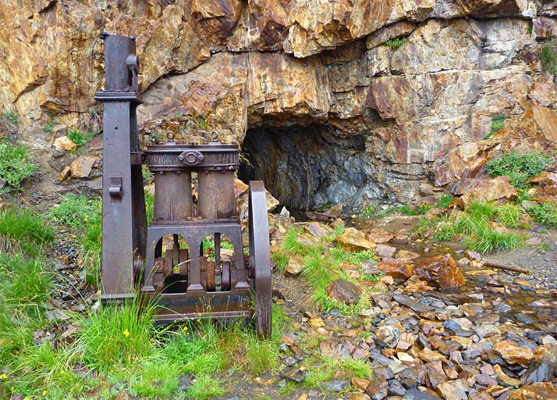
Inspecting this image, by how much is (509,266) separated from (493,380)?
2.93 m

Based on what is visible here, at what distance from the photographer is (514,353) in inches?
111

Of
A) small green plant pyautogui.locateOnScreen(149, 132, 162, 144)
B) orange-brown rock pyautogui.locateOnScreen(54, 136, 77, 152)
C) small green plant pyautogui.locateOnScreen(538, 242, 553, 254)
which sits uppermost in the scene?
small green plant pyautogui.locateOnScreen(149, 132, 162, 144)

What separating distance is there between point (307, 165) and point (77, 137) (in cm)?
708

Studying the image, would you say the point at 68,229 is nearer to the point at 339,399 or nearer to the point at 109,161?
the point at 109,161

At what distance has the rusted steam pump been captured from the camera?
2760 millimetres

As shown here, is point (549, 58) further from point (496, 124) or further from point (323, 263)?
point (323, 263)

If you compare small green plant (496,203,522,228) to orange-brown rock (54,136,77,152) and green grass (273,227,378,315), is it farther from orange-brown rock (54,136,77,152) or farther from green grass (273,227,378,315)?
orange-brown rock (54,136,77,152)

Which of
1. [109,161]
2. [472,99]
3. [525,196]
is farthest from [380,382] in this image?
[472,99]

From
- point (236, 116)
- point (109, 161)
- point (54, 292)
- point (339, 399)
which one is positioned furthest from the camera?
point (236, 116)

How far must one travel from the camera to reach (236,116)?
27.5 feet

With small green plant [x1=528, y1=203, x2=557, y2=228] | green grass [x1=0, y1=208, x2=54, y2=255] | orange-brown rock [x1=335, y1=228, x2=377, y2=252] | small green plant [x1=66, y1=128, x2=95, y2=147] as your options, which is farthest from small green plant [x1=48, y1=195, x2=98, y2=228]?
small green plant [x1=528, y1=203, x2=557, y2=228]

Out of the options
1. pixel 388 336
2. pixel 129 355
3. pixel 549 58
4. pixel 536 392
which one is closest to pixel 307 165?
pixel 549 58

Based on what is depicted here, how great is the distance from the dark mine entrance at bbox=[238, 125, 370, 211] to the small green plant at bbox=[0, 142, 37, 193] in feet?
17.5

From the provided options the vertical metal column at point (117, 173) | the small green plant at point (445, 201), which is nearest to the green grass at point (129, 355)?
the vertical metal column at point (117, 173)
